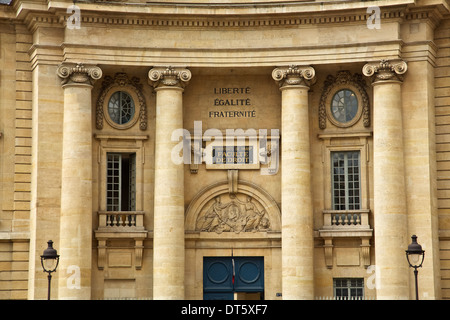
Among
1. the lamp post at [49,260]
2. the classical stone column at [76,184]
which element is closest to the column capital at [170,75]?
the classical stone column at [76,184]

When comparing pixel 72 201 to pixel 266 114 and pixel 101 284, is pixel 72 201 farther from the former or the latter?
pixel 266 114

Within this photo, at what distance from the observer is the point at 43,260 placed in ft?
135

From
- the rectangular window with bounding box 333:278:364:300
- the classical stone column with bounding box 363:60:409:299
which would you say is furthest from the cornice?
the rectangular window with bounding box 333:278:364:300

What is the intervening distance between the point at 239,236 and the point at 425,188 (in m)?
7.60

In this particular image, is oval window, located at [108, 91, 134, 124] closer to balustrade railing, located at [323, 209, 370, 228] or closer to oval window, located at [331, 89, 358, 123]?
oval window, located at [331, 89, 358, 123]

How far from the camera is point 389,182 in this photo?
4306 centimetres

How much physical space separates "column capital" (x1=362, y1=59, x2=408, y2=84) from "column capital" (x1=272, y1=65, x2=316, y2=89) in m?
2.14

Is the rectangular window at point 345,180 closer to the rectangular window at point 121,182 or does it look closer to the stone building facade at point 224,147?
the stone building facade at point 224,147

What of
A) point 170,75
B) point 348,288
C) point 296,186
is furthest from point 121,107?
point 348,288

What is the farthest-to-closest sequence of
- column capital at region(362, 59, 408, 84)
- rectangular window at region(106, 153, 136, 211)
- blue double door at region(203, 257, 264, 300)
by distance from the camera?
rectangular window at region(106, 153, 136, 211)
blue double door at region(203, 257, 264, 300)
column capital at region(362, 59, 408, 84)

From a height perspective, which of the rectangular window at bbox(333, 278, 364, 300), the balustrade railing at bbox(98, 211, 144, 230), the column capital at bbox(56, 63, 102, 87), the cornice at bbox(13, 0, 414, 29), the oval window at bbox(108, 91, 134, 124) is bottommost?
the rectangular window at bbox(333, 278, 364, 300)

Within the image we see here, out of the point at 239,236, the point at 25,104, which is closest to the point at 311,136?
the point at 239,236

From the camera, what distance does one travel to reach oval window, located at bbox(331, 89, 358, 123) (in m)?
45.6
